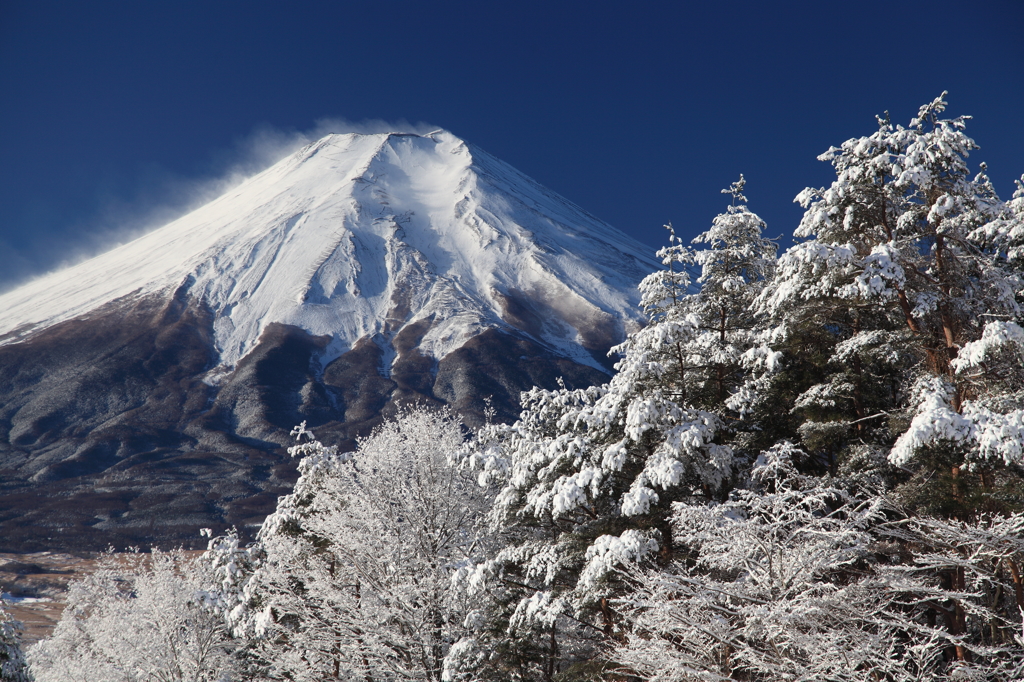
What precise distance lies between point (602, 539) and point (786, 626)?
11.8 ft

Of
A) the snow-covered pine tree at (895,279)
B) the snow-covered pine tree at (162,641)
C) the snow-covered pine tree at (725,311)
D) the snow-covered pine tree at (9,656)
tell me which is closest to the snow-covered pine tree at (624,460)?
the snow-covered pine tree at (725,311)

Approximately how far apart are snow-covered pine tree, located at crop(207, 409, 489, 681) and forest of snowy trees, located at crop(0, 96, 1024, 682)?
0.10m

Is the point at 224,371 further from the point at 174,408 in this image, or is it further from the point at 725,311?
the point at 725,311

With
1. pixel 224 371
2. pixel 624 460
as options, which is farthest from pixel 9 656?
pixel 224 371

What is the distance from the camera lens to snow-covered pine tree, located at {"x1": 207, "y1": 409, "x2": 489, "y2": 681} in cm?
1658

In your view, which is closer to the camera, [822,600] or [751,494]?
[822,600]

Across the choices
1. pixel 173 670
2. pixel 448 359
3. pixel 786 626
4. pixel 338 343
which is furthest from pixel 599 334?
pixel 786 626

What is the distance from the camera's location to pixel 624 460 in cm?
1109

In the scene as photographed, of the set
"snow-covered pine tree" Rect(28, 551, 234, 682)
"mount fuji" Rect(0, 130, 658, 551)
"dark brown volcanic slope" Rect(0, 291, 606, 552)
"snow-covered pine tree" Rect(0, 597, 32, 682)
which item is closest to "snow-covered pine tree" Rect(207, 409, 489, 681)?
"snow-covered pine tree" Rect(28, 551, 234, 682)

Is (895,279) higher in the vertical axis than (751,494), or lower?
higher

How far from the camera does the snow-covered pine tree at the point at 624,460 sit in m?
11.0

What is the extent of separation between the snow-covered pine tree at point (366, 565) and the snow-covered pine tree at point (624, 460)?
194 centimetres

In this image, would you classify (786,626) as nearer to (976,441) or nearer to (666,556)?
(976,441)

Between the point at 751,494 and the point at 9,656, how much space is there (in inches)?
582
